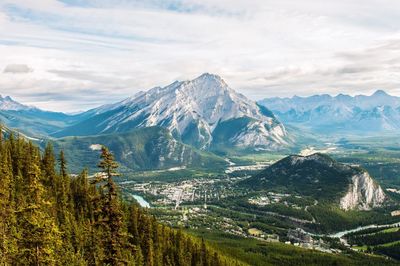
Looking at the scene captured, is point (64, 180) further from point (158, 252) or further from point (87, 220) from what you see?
point (158, 252)

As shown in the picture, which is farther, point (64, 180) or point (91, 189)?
point (64, 180)

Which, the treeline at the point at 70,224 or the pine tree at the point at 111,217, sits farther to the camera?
the treeline at the point at 70,224

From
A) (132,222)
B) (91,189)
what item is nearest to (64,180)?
(91,189)

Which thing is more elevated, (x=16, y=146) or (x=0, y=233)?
(x=16, y=146)

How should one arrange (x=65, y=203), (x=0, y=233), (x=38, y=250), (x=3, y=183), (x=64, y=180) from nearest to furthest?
1. (x=38, y=250)
2. (x=0, y=233)
3. (x=3, y=183)
4. (x=65, y=203)
5. (x=64, y=180)

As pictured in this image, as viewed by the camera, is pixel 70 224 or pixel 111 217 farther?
pixel 70 224

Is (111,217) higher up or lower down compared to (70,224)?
higher up

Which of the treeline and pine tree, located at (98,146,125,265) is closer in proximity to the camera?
pine tree, located at (98,146,125,265)

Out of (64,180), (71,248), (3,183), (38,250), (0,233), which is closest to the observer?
(38,250)
